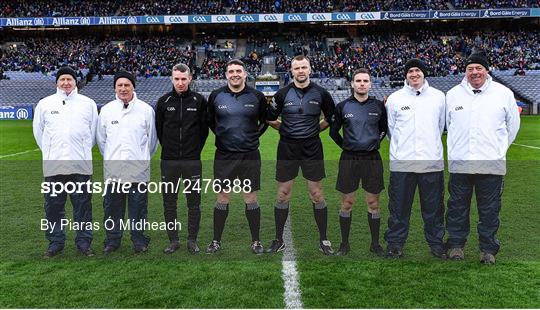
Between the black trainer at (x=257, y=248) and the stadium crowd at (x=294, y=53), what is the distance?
34.3m

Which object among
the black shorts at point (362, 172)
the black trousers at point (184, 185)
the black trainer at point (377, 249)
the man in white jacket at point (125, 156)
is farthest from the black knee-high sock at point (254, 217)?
the black trainer at point (377, 249)

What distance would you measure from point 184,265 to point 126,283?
2.30 ft

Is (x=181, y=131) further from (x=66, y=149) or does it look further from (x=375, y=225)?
(x=375, y=225)

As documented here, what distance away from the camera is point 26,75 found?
1598 inches

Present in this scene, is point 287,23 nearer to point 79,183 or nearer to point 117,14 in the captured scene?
point 117,14

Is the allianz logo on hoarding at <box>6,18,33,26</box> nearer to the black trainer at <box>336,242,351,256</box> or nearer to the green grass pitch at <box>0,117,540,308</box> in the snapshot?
the green grass pitch at <box>0,117,540,308</box>

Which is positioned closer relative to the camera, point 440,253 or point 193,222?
point 440,253

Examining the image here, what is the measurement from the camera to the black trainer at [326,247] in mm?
5728

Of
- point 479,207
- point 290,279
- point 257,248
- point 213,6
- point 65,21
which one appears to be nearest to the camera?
point 290,279

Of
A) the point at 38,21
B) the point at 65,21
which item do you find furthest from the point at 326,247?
the point at 38,21

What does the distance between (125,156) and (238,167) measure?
127cm

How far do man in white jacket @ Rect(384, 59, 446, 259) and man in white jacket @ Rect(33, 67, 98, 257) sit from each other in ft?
11.3

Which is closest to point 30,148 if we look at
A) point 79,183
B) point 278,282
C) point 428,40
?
point 79,183

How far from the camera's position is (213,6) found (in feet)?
160
